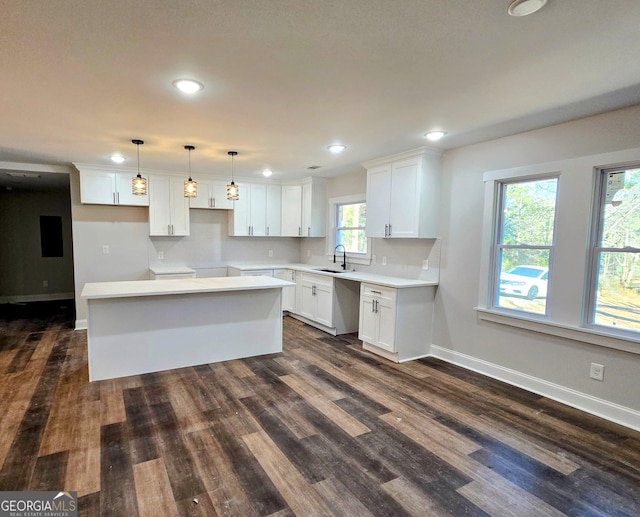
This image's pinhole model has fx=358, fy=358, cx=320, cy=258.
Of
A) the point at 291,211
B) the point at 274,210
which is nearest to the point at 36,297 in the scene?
the point at 274,210

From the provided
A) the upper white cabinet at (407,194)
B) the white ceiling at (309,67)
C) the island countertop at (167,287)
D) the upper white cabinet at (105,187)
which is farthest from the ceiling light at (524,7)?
the upper white cabinet at (105,187)

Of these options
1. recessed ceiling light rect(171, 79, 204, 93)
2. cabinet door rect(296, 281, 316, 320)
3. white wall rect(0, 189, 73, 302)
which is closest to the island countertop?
cabinet door rect(296, 281, 316, 320)

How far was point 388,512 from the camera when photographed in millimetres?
1828

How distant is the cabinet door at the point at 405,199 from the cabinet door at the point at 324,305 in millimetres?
1320

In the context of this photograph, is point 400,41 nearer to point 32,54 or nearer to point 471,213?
point 32,54

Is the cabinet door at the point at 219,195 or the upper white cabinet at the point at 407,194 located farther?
the cabinet door at the point at 219,195

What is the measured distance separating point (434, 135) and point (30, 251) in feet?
27.1

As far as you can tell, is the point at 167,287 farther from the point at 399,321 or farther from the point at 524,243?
the point at 524,243

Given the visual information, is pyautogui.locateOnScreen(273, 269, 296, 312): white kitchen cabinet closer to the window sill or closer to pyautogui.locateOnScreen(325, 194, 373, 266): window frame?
pyautogui.locateOnScreen(325, 194, 373, 266): window frame

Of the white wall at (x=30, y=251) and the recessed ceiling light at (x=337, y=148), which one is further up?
the recessed ceiling light at (x=337, y=148)

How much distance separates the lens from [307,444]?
2.42 m

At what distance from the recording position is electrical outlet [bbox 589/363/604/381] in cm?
285

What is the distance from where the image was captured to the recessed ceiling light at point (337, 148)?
12.7 feet

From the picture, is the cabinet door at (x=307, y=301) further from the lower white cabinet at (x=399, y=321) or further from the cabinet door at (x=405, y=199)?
the cabinet door at (x=405, y=199)
